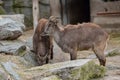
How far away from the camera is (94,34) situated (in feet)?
26.8

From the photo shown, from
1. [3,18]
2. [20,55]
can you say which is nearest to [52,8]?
[3,18]

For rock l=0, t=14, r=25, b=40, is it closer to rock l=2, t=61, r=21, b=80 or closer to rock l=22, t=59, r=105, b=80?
rock l=2, t=61, r=21, b=80

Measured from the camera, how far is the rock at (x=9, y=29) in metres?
9.27

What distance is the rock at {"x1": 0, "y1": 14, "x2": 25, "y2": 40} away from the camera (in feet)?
30.4

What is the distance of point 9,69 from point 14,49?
76.2 inches

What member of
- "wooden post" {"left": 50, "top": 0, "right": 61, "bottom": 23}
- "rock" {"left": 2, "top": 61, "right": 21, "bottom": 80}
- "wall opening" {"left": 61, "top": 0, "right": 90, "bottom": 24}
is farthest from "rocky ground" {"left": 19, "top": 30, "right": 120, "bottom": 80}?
"wall opening" {"left": 61, "top": 0, "right": 90, "bottom": 24}

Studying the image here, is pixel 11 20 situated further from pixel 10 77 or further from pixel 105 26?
pixel 105 26

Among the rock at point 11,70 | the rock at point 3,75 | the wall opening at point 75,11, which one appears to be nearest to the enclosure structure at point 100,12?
the wall opening at point 75,11

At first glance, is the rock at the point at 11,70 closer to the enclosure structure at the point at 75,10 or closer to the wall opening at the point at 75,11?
the enclosure structure at the point at 75,10

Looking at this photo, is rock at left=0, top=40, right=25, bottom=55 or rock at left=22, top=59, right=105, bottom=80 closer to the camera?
rock at left=22, top=59, right=105, bottom=80

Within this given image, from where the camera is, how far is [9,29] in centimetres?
927

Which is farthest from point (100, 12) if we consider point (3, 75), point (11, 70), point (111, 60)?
point (3, 75)

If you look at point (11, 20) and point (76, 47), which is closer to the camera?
point (76, 47)

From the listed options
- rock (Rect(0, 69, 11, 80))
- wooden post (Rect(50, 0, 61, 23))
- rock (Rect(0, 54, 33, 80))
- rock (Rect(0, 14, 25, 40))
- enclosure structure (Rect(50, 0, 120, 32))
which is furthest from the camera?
wooden post (Rect(50, 0, 61, 23))
